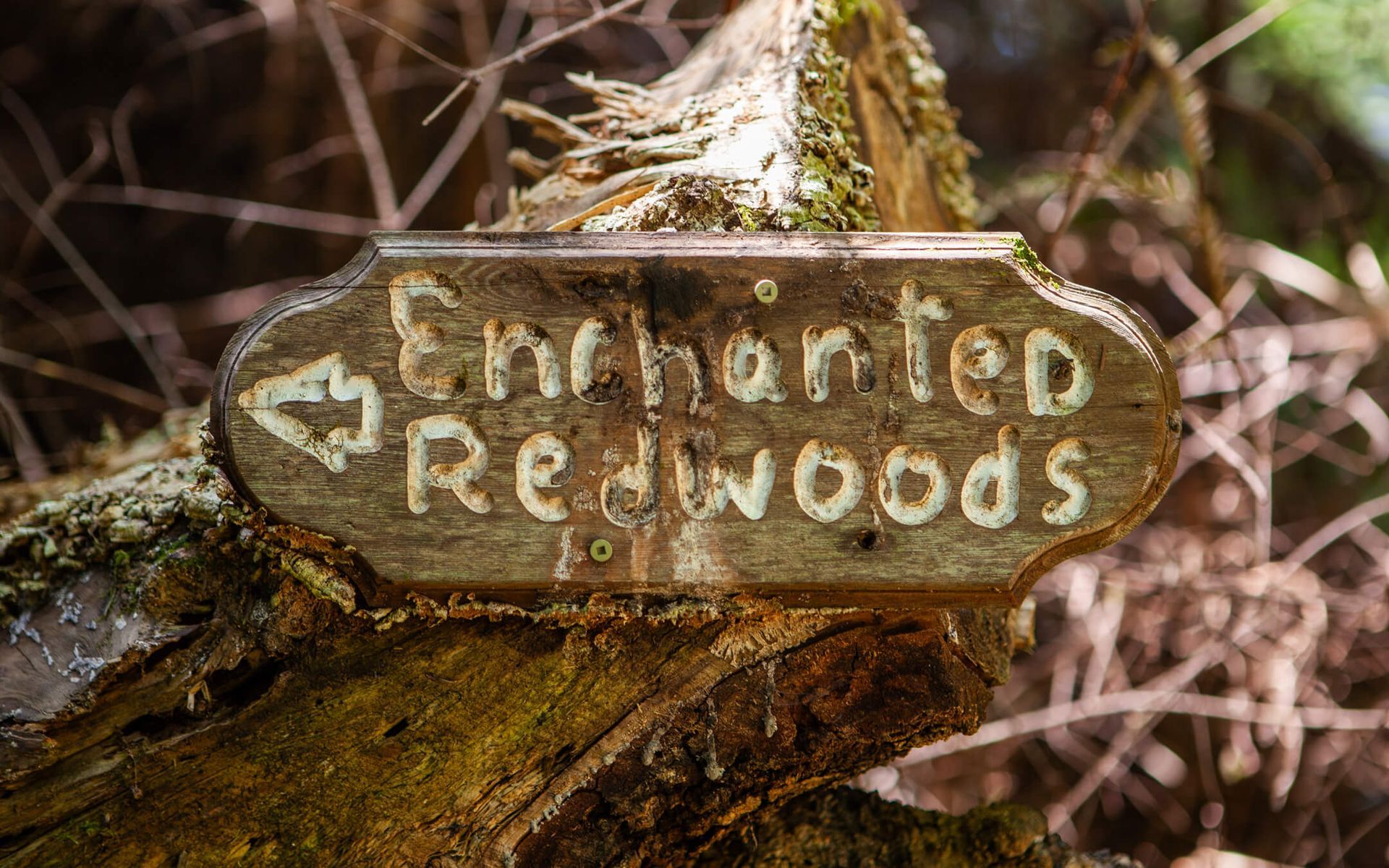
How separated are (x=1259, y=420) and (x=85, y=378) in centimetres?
272

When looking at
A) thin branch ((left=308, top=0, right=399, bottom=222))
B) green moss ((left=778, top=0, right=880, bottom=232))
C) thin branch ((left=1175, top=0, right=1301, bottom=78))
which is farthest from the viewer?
thin branch ((left=308, top=0, right=399, bottom=222))

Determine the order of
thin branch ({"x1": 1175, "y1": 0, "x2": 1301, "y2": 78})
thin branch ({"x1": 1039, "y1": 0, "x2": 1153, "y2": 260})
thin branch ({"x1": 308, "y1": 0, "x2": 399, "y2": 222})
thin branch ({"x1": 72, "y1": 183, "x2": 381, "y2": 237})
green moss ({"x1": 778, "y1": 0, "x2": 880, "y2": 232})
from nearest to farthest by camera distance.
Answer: green moss ({"x1": 778, "y1": 0, "x2": 880, "y2": 232})
thin branch ({"x1": 1039, "y1": 0, "x2": 1153, "y2": 260})
thin branch ({"x1": 1175, "y1": 0, "x2": 1301, "y2": 78})
thin branch ({"x1": 308, "y1": 0, "x2": 399, "y2": 222})
thin branch ({"x1": 72, "y1": 183, "x2": 381, "y2": 237})

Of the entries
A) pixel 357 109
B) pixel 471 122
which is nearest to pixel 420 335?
pixel 357 109

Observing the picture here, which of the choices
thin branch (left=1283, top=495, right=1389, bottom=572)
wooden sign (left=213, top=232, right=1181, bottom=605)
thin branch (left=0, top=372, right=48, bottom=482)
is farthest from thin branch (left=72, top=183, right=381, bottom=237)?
thin branch (left=1283, top=495, right=1389, bottom=572)

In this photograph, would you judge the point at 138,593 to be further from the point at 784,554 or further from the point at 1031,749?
the point at 1031,749

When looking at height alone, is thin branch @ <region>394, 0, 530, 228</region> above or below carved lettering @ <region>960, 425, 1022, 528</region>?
above

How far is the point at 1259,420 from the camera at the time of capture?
2182mm

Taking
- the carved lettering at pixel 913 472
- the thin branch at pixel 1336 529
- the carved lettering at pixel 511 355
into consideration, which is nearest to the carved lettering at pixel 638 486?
the carved lettering at pixel 511 355

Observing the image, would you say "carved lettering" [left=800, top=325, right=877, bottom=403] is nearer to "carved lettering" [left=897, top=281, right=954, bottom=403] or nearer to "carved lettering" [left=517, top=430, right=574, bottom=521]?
"carved lettering" [left=897, top=281, right=954, bottom=403]

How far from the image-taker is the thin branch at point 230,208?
2062 mm

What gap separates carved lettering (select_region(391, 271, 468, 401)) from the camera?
923mm

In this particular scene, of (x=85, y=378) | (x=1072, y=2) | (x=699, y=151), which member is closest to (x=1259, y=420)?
(x=1072, y=2)

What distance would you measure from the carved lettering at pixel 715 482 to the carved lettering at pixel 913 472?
0.13 m

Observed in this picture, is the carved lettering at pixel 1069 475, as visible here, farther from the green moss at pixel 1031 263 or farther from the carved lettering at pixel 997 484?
the green moss at pixel 1031 263
